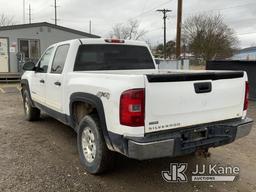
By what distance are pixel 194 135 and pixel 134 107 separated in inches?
35.9

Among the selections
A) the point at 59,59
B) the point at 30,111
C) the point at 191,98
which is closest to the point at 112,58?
the point at 59,59

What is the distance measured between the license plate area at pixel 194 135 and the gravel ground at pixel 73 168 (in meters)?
0.73

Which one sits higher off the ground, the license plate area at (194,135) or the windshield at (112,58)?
the windshield at (112,58)

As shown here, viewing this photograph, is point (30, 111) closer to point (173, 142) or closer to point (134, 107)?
point (134, 107)

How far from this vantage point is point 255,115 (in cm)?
877

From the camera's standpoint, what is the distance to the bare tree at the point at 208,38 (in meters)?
45.6

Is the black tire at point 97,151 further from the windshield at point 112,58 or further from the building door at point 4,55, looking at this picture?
the building door at point 4,55

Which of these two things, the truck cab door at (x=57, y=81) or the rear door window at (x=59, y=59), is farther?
the rear door window at (x=59, y=59)

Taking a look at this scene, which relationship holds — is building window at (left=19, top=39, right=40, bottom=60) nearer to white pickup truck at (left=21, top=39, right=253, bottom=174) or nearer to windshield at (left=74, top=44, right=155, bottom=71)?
white pickup truck at (left=21, top=39, right=253, bottom=174)

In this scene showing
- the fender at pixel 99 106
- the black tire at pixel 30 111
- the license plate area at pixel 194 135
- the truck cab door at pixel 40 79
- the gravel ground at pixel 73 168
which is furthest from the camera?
the black tire at pixel 30 111

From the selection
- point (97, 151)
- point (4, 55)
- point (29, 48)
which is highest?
point (29, 48)

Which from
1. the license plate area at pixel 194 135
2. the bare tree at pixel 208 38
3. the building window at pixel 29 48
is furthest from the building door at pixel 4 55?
the bare tree at pixel 208 38

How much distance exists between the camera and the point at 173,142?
349 centimetres

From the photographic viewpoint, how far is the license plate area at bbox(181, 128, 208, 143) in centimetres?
368
